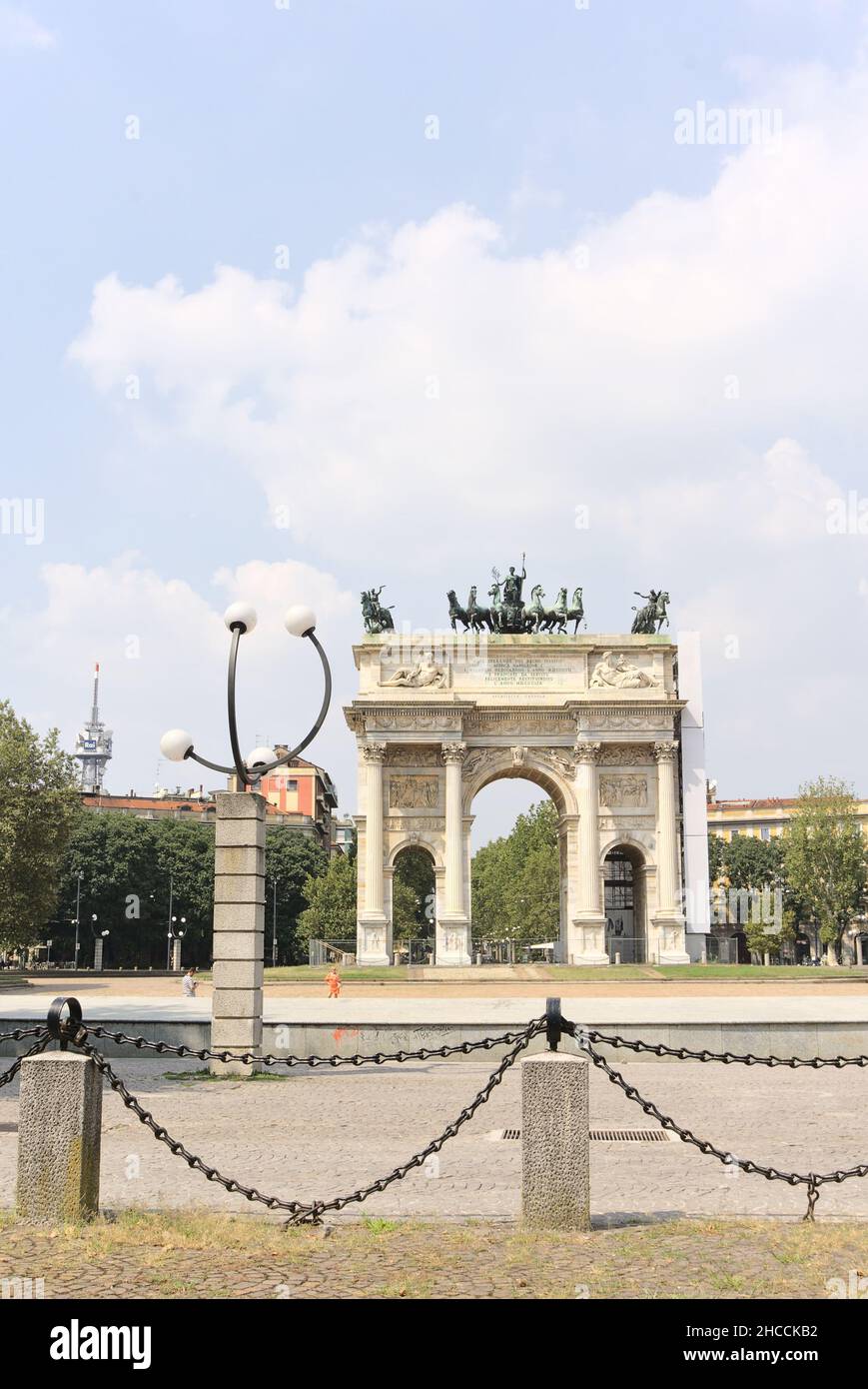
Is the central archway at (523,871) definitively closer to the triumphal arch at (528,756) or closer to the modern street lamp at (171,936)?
the triumphal arch at (528,756)

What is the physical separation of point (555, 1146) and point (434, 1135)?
485 cm

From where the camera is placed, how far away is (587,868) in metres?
64.2

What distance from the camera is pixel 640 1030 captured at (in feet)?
69.7

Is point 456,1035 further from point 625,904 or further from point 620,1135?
point 625,904

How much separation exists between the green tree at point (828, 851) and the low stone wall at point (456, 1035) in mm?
74480

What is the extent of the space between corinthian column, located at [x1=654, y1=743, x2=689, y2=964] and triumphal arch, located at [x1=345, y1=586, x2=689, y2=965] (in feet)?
0.24

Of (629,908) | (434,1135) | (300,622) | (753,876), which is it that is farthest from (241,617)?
(753,876)

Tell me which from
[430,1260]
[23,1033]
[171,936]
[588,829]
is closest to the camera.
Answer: [430,1260]

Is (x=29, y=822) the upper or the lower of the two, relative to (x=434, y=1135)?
upper

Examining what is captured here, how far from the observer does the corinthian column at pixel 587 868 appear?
208ft

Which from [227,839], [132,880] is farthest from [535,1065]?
[132,880]

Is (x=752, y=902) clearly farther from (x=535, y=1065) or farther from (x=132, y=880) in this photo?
(x=535, y=1065)

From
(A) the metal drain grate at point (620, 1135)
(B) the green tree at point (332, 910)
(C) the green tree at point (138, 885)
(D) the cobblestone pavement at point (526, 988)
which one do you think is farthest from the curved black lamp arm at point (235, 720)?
(C) the green tree at point (138, 885)
